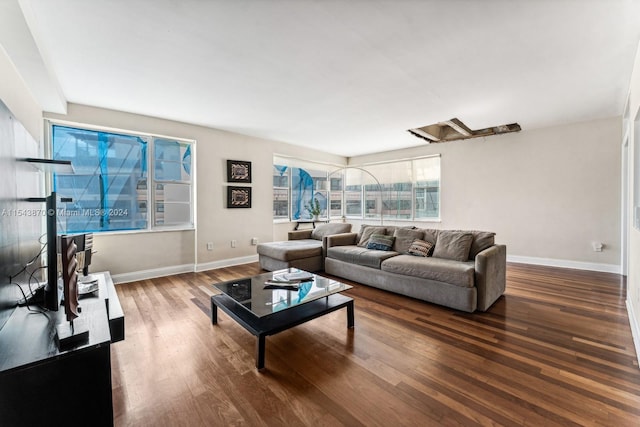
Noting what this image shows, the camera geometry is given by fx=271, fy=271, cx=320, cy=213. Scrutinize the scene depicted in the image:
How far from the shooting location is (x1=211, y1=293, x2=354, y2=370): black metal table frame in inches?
76.0

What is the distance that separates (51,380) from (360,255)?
314 centimetres

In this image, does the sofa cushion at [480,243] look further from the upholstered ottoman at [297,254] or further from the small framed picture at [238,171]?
the small framed picture at [238,171]

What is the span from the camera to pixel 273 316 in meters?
2.23

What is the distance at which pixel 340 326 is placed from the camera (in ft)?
8.38

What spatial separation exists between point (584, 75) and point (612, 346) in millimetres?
2652

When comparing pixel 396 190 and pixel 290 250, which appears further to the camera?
pixel 396 190

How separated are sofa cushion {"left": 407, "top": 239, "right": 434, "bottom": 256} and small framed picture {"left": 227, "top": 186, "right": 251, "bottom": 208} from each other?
3.14 m

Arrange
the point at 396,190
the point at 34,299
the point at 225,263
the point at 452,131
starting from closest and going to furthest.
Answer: the point at 34,299, the point at 225,263, the point at 452,131, the point at 396,190

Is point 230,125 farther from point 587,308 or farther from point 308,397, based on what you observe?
point 587,308

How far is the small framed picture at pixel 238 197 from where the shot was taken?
5.00m

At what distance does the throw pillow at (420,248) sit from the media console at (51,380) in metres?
3.26

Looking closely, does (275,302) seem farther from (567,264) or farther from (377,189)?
(377,189)

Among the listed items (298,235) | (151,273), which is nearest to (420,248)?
(298,235)

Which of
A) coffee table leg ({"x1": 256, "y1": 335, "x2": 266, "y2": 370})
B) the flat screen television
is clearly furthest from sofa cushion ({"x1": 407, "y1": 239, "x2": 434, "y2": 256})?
the flat screen television
